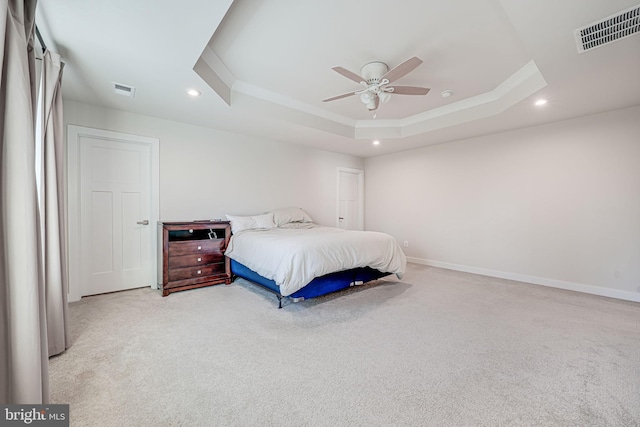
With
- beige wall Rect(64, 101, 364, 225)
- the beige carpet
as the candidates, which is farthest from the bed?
beige wall Rect(64, 101, 364, 225)

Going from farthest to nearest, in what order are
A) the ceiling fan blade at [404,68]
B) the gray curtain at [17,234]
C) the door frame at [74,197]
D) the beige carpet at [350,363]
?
1. the door frame at [74,197]
2. the ceiling fan blade at [404,68]
3. the beige carpet at [350,363]
4. the gray curtain at [17,234]

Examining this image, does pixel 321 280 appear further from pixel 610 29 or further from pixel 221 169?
pixel 610 29

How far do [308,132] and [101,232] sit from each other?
3.23 m

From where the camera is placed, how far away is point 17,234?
111 cm

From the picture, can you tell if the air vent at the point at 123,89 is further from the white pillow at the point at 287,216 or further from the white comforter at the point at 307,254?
the white pillow at the point at 287,216

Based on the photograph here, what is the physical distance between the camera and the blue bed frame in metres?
2.98

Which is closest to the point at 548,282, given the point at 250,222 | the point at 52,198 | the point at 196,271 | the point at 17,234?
the point at 250,222

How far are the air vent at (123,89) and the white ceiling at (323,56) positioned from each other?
0.08m

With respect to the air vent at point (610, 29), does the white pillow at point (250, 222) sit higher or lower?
lower

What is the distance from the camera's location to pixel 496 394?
64.3 inches

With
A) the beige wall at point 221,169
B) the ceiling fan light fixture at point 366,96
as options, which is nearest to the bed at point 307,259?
the beige wall at point 221,169

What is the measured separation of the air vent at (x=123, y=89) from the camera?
109 inches

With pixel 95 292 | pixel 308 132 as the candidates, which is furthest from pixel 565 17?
pixel 95 292

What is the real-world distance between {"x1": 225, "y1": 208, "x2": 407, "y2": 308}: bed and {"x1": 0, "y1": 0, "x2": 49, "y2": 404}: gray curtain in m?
1.80
